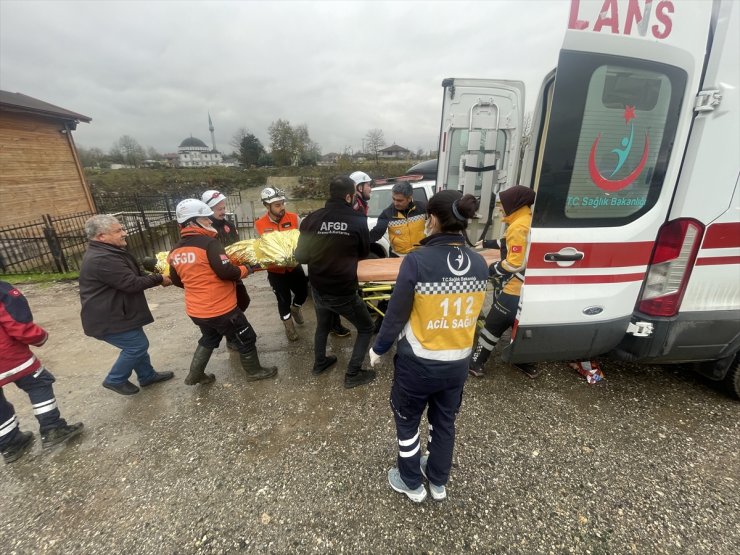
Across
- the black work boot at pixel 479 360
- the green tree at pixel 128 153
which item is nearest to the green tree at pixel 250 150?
the green tree at pixel 128 153

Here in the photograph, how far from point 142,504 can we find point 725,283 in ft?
13.5

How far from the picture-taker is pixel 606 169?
2020 mm

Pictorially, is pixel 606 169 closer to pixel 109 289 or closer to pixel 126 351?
pixel 109 289

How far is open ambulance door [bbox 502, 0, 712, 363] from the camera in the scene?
Answer: 5.87ft

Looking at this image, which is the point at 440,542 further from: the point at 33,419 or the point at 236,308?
the point at 33,419

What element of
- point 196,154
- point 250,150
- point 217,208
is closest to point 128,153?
point 250,150

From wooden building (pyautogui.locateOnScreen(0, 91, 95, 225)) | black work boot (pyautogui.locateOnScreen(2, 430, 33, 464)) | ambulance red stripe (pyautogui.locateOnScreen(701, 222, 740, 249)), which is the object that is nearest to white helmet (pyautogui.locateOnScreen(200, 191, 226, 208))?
black work boot (pyautogui.locateOnScreen(2, 430, 33, 464))

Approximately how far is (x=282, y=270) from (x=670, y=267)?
3.45m

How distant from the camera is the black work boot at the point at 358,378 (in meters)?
3.12

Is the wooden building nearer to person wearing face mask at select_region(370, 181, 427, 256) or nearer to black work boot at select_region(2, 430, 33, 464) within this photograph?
black work boot at select_region(2, 430, 33, 464)

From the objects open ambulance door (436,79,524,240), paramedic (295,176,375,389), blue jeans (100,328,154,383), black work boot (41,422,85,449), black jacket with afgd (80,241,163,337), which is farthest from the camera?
open ambulance door (436,79,524,240)

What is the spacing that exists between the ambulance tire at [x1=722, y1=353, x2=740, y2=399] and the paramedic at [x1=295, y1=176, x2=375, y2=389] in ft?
9.66

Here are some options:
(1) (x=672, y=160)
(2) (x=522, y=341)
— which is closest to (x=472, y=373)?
(2) (x=522, y=341)

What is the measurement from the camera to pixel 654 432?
2473 mm
